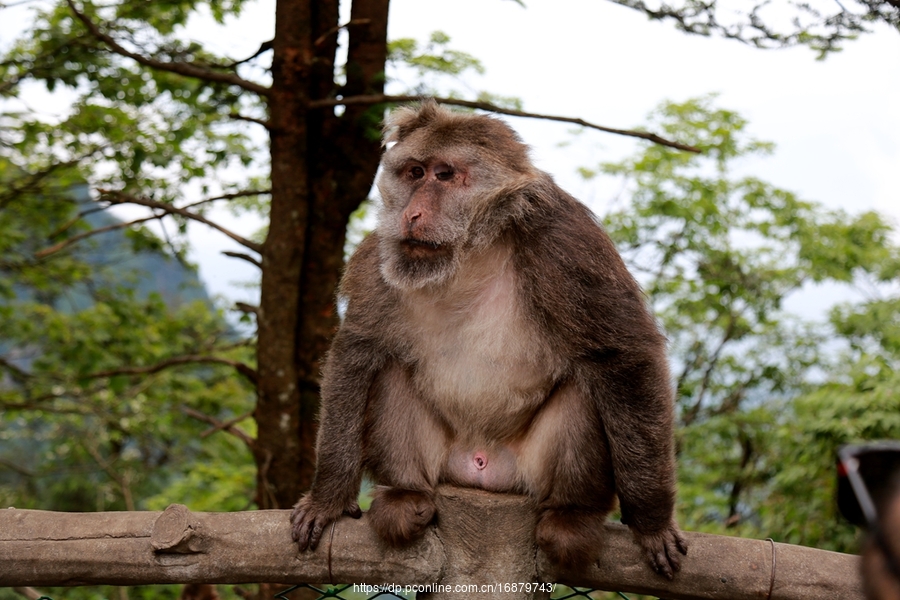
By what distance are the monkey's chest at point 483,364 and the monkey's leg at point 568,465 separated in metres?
0.11

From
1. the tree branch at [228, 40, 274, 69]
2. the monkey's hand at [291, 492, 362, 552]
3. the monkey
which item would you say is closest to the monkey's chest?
the monkey

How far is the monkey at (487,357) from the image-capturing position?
306 centimetres

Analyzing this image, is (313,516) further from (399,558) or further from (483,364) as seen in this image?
(483,364)

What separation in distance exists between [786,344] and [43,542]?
950 centimetres

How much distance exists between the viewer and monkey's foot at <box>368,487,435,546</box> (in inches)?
111

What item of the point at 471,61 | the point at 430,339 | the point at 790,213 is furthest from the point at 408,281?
the point at 790,213

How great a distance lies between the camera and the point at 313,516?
9.82 feet

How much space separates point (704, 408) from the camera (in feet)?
35.8

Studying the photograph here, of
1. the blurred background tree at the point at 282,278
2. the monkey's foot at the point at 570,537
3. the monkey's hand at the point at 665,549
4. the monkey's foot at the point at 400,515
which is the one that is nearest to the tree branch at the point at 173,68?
the blurred background tree at the point at 282,278

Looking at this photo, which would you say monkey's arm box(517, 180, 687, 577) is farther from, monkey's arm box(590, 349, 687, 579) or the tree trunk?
the tree trunk

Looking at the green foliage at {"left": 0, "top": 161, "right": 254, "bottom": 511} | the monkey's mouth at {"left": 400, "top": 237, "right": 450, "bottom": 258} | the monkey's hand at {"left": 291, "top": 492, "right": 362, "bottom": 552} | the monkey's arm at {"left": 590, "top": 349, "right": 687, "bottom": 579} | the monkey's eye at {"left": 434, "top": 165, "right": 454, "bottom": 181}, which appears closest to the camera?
the monkey's hand at {"left": 291, "top": 492, "right": 362, "bottom": 552}

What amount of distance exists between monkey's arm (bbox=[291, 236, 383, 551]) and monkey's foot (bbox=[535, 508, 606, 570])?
2.75 ft

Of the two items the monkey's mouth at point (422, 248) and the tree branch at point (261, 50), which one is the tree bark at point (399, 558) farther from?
the tree branch at point (261, 50)

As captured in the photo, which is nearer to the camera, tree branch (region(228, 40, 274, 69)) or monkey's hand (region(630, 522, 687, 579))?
monkey's hand (region(630, 522, 687, 579))
